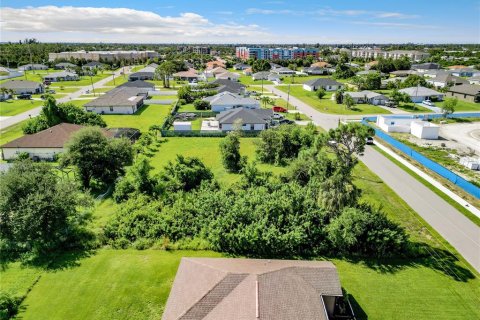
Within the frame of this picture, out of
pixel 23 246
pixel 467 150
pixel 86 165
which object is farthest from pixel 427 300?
pixel 467 150

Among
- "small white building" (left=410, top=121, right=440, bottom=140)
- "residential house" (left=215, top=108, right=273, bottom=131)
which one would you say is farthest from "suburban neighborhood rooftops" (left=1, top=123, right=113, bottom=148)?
"small white building" (left=410, top=121, right=440, bottom=140)

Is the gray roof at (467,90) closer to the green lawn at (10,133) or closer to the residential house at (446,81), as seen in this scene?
the residential house at (446,81)

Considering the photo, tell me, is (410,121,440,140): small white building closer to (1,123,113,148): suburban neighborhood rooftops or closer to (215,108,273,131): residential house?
(215,108,273,131): residential house

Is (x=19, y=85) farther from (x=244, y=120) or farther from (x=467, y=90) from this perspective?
(x=467, y=90)

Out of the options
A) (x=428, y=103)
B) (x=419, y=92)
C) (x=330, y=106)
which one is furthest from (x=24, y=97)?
(x=428, y=103)

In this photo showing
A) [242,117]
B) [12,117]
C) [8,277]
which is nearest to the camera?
[8,277]

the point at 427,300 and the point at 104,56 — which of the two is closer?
the point at 427,300

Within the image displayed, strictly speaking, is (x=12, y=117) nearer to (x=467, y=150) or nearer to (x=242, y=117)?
(x=242, y=117)
